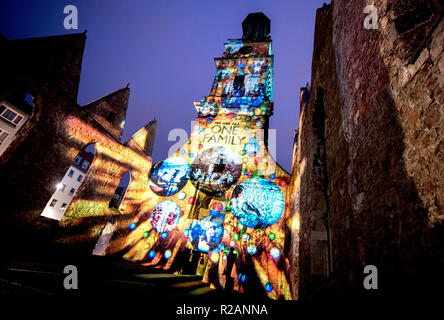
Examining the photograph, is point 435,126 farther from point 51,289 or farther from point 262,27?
point 262,27

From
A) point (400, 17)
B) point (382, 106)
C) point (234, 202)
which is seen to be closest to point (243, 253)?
point (234, 202)

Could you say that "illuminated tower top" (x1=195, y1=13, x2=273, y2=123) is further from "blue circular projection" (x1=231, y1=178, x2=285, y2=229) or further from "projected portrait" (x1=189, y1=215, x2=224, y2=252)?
"projected portrait" (x1=189, y1=215, x2=224, y2=252)

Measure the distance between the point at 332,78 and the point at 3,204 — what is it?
8.47 m

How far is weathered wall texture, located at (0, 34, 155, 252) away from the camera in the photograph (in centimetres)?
513

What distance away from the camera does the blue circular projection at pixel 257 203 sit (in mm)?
7379

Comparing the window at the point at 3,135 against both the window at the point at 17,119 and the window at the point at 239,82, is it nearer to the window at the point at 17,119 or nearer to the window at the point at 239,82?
the window at the point at 17,119

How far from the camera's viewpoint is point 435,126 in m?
1.17

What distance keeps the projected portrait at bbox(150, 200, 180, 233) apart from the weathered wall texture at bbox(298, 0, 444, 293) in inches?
259

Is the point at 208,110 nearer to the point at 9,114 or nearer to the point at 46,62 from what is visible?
the point at 46,62

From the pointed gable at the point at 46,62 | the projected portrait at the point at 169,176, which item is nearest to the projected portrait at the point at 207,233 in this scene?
the projected portrait at the point at 169,176

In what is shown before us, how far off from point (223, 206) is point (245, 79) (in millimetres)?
8710

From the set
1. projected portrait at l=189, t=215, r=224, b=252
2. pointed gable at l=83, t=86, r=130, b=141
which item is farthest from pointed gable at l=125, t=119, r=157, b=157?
projected portrait at l=189, t=215, r=224, b=252
